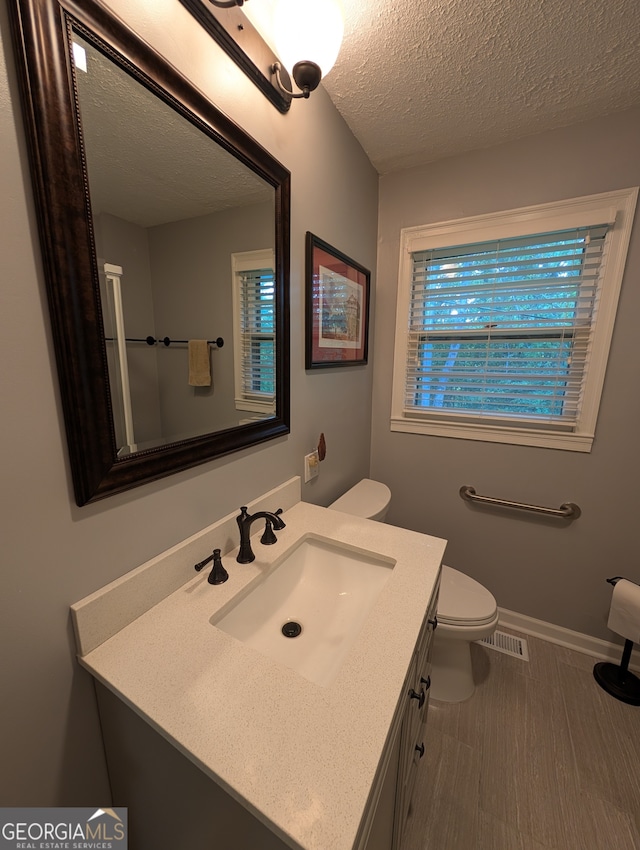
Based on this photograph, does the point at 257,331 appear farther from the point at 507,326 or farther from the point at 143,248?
the point at 507,326

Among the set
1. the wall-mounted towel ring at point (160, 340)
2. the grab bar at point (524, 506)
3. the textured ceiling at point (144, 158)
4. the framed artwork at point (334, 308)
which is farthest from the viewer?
the grab bar at point (524, 506)

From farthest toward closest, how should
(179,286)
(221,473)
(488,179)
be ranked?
1. (488,179)
2. (221,473)
3. (179,286)

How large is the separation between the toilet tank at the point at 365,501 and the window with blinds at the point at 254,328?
72 cm

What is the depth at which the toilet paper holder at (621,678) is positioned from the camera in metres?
1.50

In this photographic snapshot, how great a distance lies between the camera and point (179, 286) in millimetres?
859

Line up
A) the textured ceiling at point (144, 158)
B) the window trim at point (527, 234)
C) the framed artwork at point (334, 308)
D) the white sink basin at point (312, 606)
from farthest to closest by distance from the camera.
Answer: the window trim at point (527, 234) → the framed artwork at point (334, 308) → the white sink basin at point (312, 606) → the textured ceiling at point (144, 158)

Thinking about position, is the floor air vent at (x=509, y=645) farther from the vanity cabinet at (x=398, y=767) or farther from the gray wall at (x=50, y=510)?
the gray wall at (x=50, y=510)

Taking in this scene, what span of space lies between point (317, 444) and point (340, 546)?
51 cm

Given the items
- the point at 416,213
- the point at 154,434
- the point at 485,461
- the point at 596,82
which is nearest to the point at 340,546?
the point at 154,434

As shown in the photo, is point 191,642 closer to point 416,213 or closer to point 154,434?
point 154,434

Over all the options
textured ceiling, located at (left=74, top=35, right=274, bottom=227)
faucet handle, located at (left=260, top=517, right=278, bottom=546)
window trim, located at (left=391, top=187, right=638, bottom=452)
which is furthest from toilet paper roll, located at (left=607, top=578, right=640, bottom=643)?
textured ceiling, located at (left=74, top=35, right=274, bottom=227)

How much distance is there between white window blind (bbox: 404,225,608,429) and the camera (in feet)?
5.05

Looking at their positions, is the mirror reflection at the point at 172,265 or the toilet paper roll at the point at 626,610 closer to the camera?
the mirror reflection at the point at 172,265

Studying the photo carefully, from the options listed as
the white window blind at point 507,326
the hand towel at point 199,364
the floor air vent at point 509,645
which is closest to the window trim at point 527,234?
the white window blind at point 507,326
